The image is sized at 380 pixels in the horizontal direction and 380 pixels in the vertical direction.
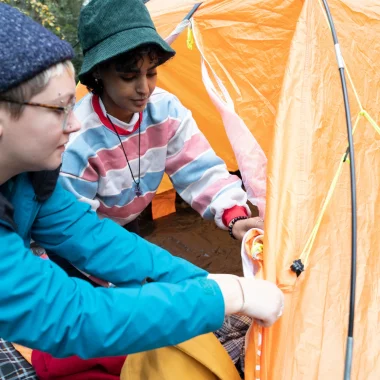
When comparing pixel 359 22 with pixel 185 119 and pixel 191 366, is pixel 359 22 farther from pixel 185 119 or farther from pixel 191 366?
pixel 191 366

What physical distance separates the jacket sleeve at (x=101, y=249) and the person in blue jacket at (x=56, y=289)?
127 millimetres

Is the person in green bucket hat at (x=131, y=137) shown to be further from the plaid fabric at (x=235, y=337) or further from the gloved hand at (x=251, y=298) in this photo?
the gloved hand at (x=251, y=298)

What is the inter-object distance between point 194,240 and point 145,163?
42.1 inches

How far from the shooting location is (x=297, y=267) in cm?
98

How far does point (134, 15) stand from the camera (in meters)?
1.21

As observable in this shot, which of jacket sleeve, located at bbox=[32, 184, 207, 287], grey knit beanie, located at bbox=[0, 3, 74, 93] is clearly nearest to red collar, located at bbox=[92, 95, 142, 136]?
jacket sleeve, located at bbox=[32, 184, 207, 287]

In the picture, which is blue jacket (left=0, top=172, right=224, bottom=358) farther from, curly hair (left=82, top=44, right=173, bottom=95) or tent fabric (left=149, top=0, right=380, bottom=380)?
curly hair (left=82, top=44, right=173, bottom=95)

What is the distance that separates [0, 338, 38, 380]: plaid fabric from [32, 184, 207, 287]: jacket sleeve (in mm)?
419

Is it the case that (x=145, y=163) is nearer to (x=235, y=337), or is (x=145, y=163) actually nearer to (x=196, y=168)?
(x=196, y=168)

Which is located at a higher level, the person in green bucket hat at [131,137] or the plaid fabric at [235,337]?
the person in green bucket hat at [131,137]

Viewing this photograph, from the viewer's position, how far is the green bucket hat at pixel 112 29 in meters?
1.16

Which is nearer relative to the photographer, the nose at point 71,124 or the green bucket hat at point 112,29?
the nose at point 71,124

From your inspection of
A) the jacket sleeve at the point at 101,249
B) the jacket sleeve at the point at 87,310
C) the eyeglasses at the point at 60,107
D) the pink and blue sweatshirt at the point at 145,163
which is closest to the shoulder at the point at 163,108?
the pink and blue sweatshirt at the point at 145,163

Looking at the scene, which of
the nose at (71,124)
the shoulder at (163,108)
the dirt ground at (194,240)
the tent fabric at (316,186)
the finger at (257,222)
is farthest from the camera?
the dirt ground at (194,240)
